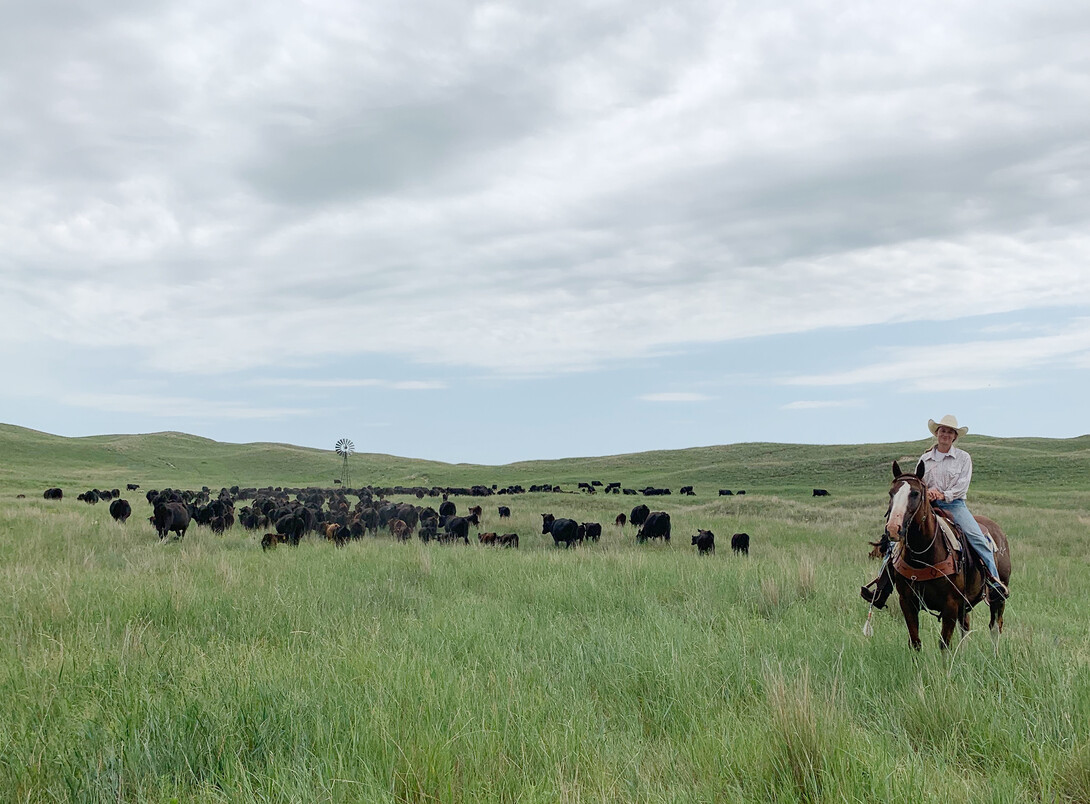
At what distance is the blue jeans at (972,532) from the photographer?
720 cm

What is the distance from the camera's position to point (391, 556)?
12672mm

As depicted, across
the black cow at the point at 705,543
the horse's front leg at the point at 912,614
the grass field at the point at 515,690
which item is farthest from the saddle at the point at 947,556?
the black cow at the point at 705,543

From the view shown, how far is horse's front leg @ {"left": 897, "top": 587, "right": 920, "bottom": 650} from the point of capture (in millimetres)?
6410

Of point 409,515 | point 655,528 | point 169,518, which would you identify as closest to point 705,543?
point 655,528

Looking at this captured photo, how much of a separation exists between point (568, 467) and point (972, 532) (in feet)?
290

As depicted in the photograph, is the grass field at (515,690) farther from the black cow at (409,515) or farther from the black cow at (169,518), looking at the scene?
the black cow at (409,515)

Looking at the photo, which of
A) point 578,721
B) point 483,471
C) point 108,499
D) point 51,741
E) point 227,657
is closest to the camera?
point 51,741

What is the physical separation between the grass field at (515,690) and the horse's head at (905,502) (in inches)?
47.8

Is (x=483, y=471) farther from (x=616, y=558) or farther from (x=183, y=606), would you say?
(x=183, y=606)

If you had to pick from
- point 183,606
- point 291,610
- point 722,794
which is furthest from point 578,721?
point 183,606

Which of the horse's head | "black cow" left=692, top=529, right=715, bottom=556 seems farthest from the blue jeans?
"black cow" left=692, top=529, right=715, bottom=556

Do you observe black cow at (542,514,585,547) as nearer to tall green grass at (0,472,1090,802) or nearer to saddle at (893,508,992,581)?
tall green grass at (0,472,1090,802)

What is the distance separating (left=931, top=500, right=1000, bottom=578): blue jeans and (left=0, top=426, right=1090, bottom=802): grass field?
0.83m

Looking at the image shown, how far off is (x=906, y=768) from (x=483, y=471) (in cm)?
8526
